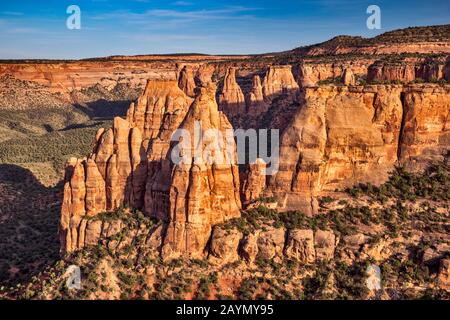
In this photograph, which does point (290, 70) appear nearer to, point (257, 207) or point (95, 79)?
point (257, 207)

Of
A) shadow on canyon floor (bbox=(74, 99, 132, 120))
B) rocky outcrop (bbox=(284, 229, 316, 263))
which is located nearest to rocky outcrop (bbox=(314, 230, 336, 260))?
rocky outcrop (bbox=(284, 229, 316, 263))

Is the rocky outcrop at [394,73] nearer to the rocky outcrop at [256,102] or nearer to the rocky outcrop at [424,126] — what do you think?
the rocky outcrop at [256,102]

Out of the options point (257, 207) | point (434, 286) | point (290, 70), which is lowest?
point (434, 286)

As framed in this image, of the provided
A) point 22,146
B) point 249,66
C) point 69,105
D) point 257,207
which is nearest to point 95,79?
point 69,105

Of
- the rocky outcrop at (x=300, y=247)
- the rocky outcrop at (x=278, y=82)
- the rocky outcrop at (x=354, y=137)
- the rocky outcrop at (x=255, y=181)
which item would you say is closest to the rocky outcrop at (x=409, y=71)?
the rocky outcrop at (x=278, y=82)

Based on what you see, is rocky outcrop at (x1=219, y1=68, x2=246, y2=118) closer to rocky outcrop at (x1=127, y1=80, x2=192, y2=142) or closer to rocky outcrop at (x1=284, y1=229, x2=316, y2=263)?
rocky outcrop at (x1=127, y1=80, x2=192, y2=142)
